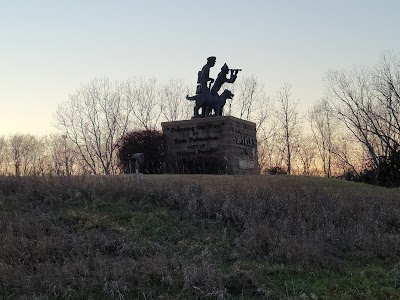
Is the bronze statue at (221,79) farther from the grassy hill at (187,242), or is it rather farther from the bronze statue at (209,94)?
the grassy hill at (187,242)

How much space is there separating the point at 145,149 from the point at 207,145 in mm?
2612

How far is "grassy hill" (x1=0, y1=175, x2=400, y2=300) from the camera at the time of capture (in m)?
5.93

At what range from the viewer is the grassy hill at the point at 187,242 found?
5.93m

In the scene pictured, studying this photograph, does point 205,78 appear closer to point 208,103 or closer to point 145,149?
point 208,103

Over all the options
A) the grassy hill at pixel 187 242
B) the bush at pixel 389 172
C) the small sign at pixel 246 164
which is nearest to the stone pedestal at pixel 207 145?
the small sign at pixel 246 164

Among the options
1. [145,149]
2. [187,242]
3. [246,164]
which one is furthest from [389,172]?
[187,242]

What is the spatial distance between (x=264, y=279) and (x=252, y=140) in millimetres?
17431

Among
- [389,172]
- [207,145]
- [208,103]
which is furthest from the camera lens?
[389,172]

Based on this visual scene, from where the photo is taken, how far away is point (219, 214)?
9.02m

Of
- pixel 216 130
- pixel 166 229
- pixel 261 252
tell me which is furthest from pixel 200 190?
pixel 216 130

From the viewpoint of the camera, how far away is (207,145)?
21016mm

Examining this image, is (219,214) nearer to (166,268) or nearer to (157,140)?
(166,268)

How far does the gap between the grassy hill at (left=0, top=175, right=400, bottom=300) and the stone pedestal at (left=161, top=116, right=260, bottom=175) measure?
909cm

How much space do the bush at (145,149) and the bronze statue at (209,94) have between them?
2201 millimetres
